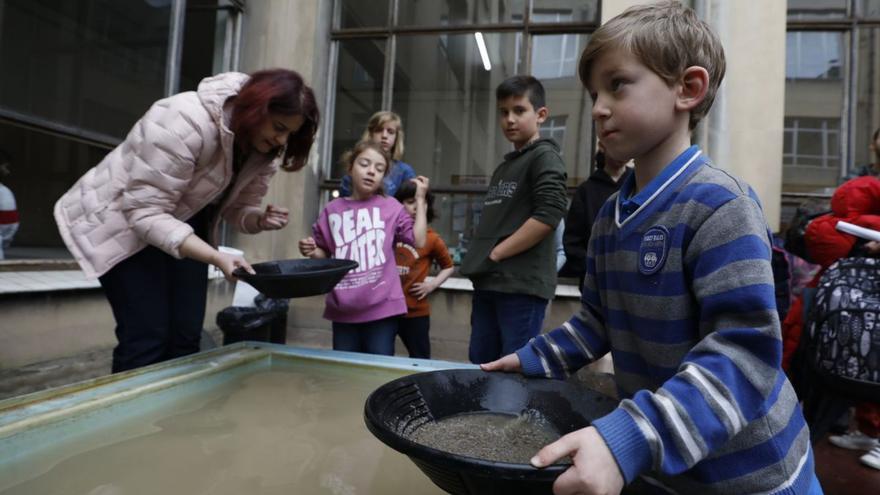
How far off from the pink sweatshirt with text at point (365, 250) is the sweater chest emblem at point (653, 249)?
1449mm

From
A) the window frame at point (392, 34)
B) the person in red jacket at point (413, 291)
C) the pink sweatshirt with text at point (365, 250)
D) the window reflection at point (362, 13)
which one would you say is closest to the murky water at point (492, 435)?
the pink sweatshirt with text at point (365, 250)

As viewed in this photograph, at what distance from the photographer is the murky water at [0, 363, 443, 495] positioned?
877mm

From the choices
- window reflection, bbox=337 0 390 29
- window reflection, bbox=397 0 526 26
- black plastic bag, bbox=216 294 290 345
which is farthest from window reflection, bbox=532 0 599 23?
black plastic bag, bbox=216 294 290 345

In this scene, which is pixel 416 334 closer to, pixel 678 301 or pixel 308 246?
pixel 308 246

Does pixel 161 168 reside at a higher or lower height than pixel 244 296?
higher

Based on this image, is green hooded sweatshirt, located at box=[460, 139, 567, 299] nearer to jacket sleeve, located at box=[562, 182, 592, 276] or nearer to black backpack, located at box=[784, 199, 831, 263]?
jacket sleeve, located at box=[562, 182, 592, 276]

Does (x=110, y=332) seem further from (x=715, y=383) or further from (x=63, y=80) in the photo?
(x=715, y=383)

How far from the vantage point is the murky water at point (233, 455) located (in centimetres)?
88

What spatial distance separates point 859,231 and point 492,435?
66.3 inches

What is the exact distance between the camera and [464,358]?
3646mm

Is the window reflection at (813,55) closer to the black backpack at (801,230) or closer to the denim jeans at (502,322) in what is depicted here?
the black backpack at (801,230)

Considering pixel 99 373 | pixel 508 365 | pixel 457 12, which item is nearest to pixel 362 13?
pixel 457 12

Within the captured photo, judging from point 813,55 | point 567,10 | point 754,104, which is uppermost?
point 567,10

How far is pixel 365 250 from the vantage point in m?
2.22
